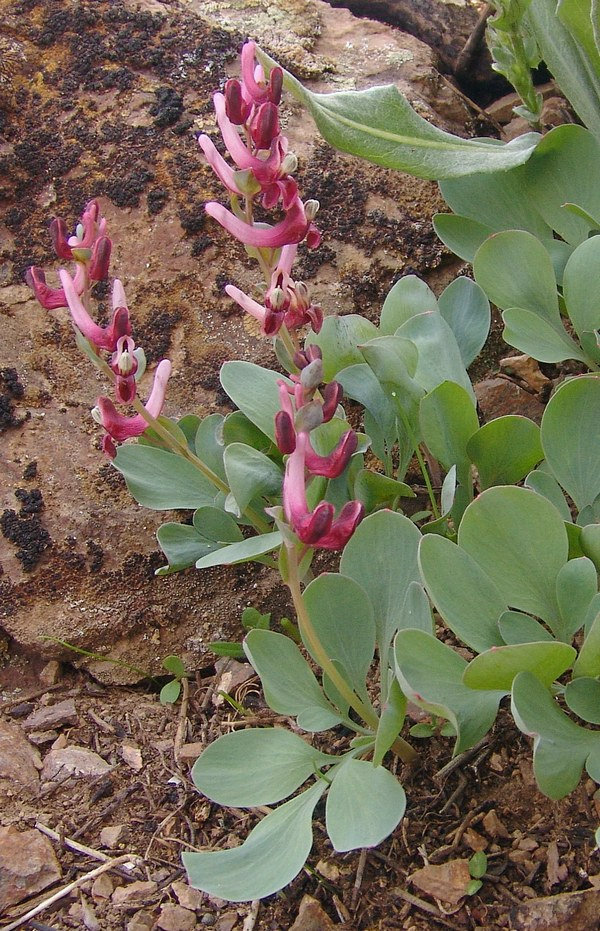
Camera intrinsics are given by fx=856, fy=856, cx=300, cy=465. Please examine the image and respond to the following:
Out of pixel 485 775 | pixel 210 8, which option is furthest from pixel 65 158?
pixel 485 775

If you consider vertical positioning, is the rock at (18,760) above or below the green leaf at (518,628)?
below

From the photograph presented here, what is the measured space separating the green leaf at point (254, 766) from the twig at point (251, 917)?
0.16m

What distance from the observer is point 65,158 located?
74.9 inches

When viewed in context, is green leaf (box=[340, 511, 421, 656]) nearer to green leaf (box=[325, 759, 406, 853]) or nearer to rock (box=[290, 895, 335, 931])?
green leaf (box=[325, 759, 406, 853])

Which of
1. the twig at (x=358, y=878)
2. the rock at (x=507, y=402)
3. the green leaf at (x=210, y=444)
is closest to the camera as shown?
the twig at (x=358, y=878)

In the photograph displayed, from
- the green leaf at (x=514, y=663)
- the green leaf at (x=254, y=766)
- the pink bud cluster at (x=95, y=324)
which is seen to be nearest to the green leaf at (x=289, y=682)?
the green leaf at (x=254, y=766)

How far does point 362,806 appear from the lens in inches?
37.9

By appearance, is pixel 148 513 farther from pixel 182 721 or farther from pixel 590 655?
pixel 590 655

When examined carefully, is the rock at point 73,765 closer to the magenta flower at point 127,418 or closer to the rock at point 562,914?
the magenta flower at point 127,418

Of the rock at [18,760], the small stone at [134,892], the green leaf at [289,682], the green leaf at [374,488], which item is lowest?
the rock at [18,760]

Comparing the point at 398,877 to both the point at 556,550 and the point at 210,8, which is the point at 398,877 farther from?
the point at 210,8

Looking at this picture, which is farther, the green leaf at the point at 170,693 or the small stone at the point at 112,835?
the green leaf at the point at 170,693

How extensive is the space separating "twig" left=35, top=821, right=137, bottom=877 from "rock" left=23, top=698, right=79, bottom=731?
0.21 metres

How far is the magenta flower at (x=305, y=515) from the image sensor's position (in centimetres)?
93
